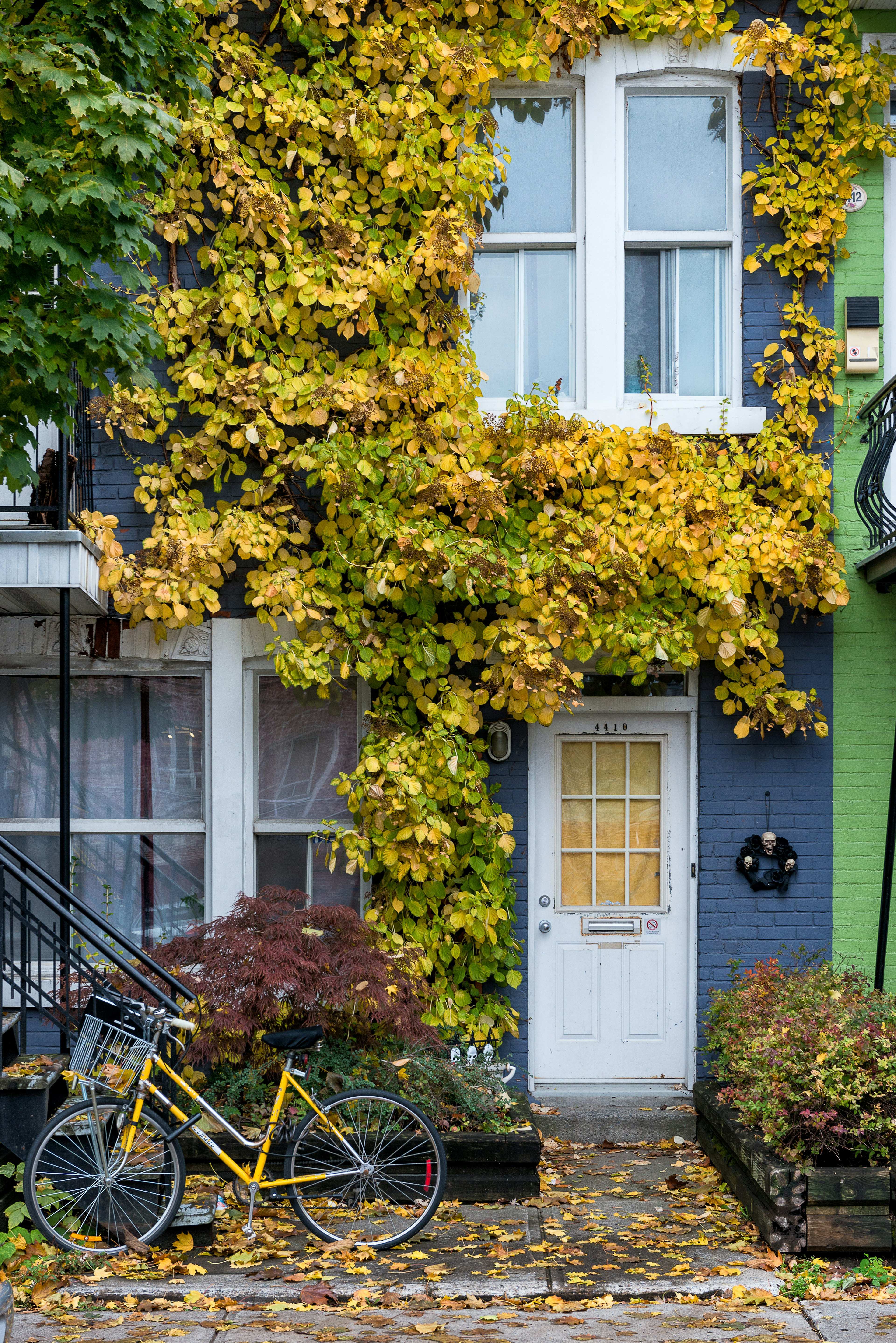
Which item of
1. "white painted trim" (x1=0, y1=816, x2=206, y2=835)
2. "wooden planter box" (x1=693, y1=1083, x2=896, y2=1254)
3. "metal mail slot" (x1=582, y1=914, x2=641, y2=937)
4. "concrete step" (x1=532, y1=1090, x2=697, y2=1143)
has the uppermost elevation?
"white painted trim" (x1=0, y1=816, x2=206, y2=835)

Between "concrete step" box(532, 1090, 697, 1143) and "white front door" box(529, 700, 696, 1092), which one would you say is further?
"white front door" box(529, 700, 696, 1092)

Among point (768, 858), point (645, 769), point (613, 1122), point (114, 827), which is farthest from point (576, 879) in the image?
point (114, 827)

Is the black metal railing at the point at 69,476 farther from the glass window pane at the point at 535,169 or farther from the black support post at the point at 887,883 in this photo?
the black support post at the point at 887,883

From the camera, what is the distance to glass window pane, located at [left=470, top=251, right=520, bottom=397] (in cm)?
737

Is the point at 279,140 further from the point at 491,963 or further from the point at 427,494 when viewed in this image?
the point at 491,963

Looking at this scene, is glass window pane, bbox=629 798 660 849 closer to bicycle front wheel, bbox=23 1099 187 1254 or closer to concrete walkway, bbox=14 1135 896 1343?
concrete walkway, bbox=14 1135 896 1343

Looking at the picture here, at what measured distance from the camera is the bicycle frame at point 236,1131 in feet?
A: 16.6

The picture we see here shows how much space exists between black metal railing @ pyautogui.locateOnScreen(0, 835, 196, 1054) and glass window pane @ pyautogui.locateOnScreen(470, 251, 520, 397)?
385 centimetres

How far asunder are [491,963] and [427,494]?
8.84 ft

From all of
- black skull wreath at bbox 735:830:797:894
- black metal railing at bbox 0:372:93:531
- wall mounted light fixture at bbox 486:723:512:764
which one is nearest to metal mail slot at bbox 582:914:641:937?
black skull wreath at bbox 735:830:797:894

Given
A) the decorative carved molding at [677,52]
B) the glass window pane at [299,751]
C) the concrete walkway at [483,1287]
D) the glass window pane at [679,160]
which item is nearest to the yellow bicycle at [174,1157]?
the concrete walkway at [483,1287]

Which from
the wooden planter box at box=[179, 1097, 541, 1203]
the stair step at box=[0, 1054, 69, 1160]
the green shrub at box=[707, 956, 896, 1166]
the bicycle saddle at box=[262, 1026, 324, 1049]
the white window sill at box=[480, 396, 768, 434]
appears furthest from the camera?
the white window sill at box=[480, 396, 768, 434]

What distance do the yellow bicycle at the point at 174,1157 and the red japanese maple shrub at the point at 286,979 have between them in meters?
0.52

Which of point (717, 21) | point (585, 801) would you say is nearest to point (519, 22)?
point (717, 21)
